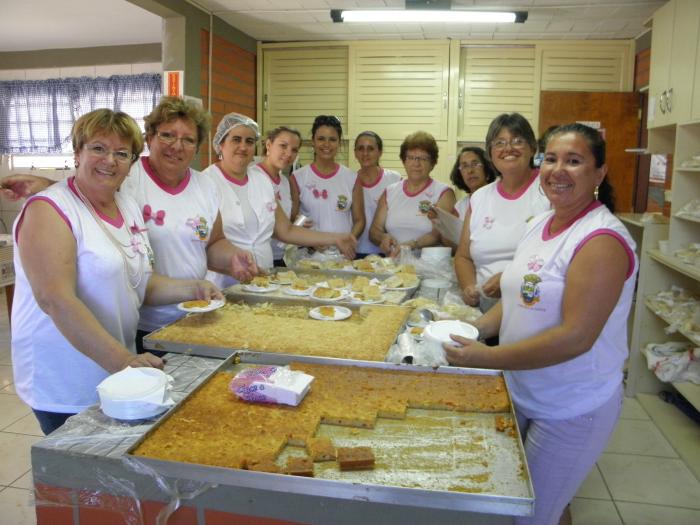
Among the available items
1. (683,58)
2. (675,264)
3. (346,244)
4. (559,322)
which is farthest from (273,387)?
(683,58)

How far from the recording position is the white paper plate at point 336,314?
7.07 ft

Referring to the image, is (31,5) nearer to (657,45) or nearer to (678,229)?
(657,45)

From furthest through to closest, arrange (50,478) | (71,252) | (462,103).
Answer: (462,103)
(71,252)
(50,478)

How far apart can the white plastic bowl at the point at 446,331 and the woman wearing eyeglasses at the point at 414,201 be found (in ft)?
6.20

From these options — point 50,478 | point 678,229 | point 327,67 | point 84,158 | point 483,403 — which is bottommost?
point 50,478

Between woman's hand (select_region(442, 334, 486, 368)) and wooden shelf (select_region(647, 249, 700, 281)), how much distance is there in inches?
78.4

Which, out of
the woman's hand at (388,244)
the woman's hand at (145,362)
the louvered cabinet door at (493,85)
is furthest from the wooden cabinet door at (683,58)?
A: the woman's hand at (145,362)

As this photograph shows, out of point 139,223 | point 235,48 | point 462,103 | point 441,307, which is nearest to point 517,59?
point 462,103

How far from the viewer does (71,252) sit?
1.60 meters

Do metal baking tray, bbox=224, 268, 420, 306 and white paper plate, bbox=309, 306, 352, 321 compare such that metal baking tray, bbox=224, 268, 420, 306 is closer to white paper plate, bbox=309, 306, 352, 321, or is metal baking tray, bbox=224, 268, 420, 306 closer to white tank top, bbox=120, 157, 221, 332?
white paper plate, bbox=309, 306, 352, 321

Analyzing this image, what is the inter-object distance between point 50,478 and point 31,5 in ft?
17.0

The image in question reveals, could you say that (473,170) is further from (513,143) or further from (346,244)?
(513,143)

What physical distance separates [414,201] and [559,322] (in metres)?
2.30

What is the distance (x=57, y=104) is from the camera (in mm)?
7133
